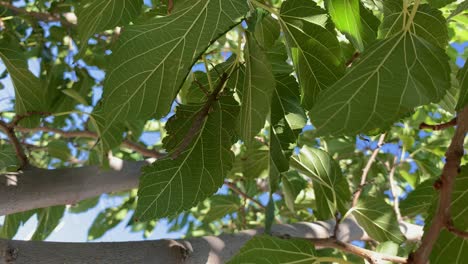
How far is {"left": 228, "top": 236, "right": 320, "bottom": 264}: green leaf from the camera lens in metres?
0.67

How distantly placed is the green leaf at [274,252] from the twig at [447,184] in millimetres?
160

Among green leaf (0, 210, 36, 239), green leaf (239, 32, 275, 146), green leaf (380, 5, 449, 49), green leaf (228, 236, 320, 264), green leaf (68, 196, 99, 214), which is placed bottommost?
green leaf (68, 196, 99, 214)

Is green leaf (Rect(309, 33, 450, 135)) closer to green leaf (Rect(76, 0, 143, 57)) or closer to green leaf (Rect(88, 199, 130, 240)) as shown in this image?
green leaf (Rect(76, 0, 143, 57))

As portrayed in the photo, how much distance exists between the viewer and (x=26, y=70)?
1.08 metres

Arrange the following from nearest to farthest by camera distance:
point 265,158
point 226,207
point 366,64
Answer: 1. point 366,64
2. point 265,158
3. point 226,207

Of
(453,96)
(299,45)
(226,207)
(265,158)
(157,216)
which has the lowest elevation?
(226,207)

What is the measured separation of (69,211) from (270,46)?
5.14 feet

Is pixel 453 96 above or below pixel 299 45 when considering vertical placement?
below

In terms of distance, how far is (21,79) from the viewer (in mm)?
1072

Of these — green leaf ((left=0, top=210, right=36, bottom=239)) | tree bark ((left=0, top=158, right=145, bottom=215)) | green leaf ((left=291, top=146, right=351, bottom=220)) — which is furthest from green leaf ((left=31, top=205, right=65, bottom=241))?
green leaf ((left=291, top=146, right=351, bottom=220))

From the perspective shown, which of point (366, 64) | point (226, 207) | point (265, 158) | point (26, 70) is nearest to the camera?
point (366, 64)

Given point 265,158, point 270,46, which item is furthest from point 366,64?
point 265,158

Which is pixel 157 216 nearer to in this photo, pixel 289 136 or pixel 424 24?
pixel 289 136

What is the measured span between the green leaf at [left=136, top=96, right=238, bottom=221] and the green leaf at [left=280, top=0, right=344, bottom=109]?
101mm
